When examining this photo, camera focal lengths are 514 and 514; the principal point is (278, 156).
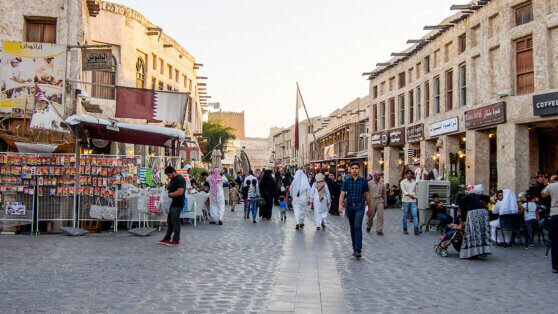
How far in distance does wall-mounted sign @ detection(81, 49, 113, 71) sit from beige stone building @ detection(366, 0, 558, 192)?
1424 cm

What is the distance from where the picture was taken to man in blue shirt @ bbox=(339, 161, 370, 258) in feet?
32.6

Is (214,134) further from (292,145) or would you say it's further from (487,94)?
(487,94)

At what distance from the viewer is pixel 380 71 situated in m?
36.0

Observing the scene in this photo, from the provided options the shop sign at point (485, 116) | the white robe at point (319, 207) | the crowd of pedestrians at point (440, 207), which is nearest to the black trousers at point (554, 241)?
the crowd of pedestrians at point (440, 207)

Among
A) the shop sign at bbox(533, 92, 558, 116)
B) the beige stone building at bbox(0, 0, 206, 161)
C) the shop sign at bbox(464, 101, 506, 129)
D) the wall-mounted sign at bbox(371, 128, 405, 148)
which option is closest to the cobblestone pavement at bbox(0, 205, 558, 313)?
the beige stone building at bbox(0, 0, 206, 161)

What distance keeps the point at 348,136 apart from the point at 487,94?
2417 cm

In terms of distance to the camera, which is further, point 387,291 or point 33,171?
point 33,171

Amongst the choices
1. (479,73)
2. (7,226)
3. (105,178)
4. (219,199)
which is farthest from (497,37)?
(7,226)

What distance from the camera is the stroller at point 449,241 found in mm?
10352

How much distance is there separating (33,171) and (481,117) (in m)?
17.0

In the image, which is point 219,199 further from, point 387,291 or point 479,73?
point 479,73

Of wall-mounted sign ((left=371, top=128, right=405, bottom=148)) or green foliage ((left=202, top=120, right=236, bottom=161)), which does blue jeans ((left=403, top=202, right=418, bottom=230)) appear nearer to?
wall-mounted sign ((left=371, top=128, right=405, bottom=148))

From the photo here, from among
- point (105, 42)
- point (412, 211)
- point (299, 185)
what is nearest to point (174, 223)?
point (299, 185)

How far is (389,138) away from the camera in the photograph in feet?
111
